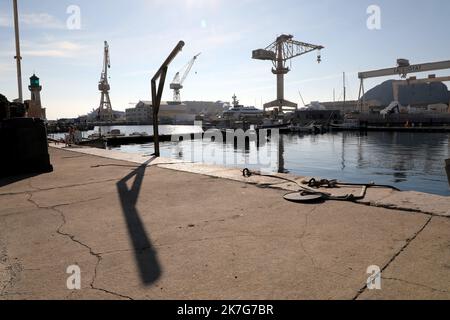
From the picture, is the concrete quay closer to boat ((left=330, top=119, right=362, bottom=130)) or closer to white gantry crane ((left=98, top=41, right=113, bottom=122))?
boat ((left=330, top=119, right=362, bottom=130))

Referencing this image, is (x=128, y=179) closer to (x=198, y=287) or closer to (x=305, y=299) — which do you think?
(x=198, y=287)

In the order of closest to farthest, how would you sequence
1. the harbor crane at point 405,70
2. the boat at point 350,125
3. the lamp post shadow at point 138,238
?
1. the lamp post shadow at point 138,238
2. the harbor crane at point 405,70
3. the boat at point 350,125

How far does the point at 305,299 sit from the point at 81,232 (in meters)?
2.84

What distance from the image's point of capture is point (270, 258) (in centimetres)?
323

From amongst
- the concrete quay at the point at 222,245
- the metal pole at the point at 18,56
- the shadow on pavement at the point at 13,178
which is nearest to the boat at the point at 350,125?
the metal pole at the point at 18,56

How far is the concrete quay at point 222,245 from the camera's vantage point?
2684 millimetres

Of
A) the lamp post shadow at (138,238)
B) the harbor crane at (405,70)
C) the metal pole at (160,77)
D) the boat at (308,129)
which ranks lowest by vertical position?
the lamp post shadow at (138,238)

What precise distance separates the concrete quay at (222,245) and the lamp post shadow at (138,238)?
0.01 meters

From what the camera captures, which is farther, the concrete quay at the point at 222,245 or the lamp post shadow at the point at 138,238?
the lamp post shadow at the point at 138,238

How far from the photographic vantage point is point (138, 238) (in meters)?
3.90

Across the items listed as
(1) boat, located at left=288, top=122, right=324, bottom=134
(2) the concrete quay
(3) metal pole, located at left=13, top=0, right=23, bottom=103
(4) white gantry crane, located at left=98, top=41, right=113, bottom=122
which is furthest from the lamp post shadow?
(4) white gantry crane, located at left=98, top=41, right=113, bottom=122

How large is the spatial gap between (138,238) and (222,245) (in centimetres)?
99

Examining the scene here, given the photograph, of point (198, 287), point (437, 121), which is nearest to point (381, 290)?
point (198, 287)

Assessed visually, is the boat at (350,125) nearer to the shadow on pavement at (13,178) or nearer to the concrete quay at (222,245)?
the shadow on pavement at (13,178)
